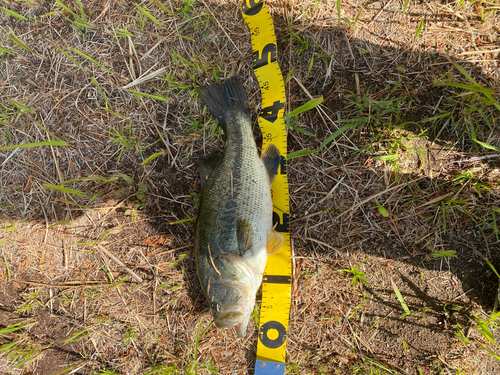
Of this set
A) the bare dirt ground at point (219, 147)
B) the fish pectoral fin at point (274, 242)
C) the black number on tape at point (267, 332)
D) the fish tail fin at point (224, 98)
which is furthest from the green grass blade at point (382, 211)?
the fish tail fin at point (224, 98)

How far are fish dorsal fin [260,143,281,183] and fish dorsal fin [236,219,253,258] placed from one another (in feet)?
2.00

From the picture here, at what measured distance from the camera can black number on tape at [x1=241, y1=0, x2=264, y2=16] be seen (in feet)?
9.32

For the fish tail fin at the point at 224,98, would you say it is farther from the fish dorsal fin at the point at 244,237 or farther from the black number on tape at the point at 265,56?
the fish dorsal fin at the point at 244,237

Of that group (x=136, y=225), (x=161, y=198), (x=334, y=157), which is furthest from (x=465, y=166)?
(x=136, y=225)

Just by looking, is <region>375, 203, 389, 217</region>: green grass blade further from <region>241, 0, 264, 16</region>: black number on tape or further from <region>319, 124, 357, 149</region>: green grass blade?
<region>241, 0, 264, 16</region>: black number on tape

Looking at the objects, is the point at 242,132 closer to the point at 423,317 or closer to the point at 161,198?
the point at 161,198

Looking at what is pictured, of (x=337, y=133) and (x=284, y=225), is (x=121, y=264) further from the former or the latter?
(x=337, y=133)

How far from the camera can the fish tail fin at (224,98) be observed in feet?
9.05

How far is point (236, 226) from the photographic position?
2416mm

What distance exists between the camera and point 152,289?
2.99m

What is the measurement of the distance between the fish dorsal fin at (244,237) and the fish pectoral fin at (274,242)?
0.24m

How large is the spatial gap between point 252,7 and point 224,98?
1088 mm

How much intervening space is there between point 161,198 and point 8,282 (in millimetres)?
2245

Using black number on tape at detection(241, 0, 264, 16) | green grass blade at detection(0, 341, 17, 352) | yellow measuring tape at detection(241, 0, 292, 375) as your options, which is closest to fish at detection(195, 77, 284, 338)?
yellow measuring tape at detection(241, 0, 292, 375)
